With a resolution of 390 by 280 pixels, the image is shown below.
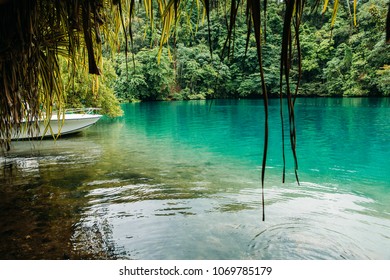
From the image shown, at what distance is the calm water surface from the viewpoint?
3.15 meters

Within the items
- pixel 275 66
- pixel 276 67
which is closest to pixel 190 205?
pixel 276 67

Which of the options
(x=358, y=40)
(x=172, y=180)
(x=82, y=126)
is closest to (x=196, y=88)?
(x=358, y=40)

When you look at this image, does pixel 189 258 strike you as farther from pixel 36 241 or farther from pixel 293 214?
pixel 293 214

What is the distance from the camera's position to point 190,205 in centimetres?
443

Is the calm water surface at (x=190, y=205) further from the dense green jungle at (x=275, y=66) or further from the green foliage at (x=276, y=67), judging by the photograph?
the green foliage at (x=276, y=67)

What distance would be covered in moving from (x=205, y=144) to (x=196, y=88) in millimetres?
31622

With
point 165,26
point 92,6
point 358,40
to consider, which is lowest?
point 165,26

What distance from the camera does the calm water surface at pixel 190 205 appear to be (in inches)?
124

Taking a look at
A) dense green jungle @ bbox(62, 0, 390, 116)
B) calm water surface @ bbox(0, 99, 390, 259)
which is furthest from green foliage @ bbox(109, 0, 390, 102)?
calm water surface @ bbox(0, 99, 390, 259)

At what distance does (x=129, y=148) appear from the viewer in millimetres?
9531

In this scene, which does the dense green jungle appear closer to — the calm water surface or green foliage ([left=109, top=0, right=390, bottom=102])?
green foliage ([left=109, top=0, right=390, bottom=102])

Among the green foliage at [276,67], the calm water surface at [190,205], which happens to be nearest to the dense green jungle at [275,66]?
the green foliage at [276,67]

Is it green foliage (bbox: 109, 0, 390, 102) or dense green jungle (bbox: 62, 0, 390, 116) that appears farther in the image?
green foliage (bbox: 109, 0, 390, 102)

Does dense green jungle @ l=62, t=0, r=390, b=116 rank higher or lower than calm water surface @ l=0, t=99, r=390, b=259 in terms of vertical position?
higher
